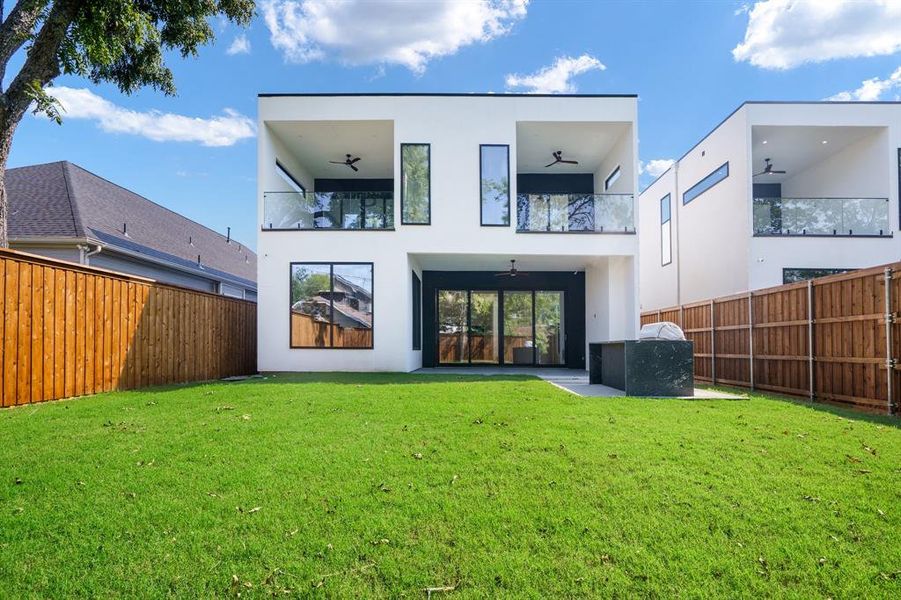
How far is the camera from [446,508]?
286 centimetres

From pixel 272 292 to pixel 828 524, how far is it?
1083 centimetres

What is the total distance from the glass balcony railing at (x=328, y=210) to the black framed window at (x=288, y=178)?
0.60 m

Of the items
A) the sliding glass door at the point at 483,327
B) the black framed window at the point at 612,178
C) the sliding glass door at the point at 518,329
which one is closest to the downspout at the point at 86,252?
the sliding glass door at the point at 483,327

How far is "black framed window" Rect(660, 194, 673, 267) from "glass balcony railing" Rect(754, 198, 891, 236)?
4845mm

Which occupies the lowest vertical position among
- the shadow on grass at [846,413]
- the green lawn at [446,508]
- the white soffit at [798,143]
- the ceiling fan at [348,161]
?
the shadow on grass at [846,413]

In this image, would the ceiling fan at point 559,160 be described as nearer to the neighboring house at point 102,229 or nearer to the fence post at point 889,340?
the fence post at point 889,340

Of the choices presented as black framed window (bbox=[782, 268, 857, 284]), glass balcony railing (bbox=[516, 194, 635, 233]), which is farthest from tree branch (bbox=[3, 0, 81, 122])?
black framed window (bbox=[782, 268, 857, 284])

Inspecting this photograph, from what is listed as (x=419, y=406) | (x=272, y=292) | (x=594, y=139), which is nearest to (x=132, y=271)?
(x=272, y=292)

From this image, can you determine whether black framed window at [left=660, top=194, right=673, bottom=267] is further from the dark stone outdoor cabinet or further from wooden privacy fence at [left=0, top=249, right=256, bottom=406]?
wooden privacy fence at [left=0, top=249, right=256, bottom=406]

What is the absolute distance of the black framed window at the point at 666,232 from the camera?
17.6 m

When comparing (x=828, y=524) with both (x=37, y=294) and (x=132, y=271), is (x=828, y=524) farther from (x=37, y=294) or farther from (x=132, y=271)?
(x=132, y=271)

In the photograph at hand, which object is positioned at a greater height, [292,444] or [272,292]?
[272,292]

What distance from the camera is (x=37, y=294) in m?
6.24

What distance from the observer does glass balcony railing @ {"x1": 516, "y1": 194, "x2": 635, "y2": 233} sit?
460 inches
